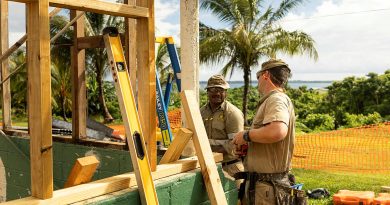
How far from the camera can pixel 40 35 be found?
6.38 feet

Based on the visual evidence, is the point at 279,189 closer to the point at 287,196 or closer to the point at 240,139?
the point at 287,196

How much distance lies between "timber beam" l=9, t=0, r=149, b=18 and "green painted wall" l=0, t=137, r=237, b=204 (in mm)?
1006

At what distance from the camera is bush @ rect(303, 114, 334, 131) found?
76.3 feet

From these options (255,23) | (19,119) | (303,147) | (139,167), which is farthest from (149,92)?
(19,119)

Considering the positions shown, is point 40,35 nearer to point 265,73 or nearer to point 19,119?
point 265,73

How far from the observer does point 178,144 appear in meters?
2.83

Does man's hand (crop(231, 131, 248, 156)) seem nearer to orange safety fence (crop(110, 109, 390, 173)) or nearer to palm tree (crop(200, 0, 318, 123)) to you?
orange safety fence (crop(110, 109, 390, 173))

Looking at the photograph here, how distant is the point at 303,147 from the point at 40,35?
40.7ft

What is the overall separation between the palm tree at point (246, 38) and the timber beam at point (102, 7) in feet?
53.5

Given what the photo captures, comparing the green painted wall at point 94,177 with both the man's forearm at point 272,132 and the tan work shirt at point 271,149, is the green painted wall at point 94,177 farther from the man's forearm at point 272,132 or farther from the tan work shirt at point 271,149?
the man's forearm at point 272,132

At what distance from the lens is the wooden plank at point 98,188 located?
200cm

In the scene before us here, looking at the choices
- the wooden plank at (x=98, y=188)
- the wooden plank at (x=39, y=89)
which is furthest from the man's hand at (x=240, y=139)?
the wooden plank at (x=39, y=89)

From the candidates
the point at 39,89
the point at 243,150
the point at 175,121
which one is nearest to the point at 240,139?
the point at 243,150

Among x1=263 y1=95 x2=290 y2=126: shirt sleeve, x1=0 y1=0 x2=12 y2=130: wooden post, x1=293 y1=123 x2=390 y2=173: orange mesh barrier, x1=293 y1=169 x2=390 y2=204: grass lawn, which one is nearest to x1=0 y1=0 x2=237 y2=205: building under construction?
x1=263 y1=95 x2=290 y2=126: shirt sleeve
